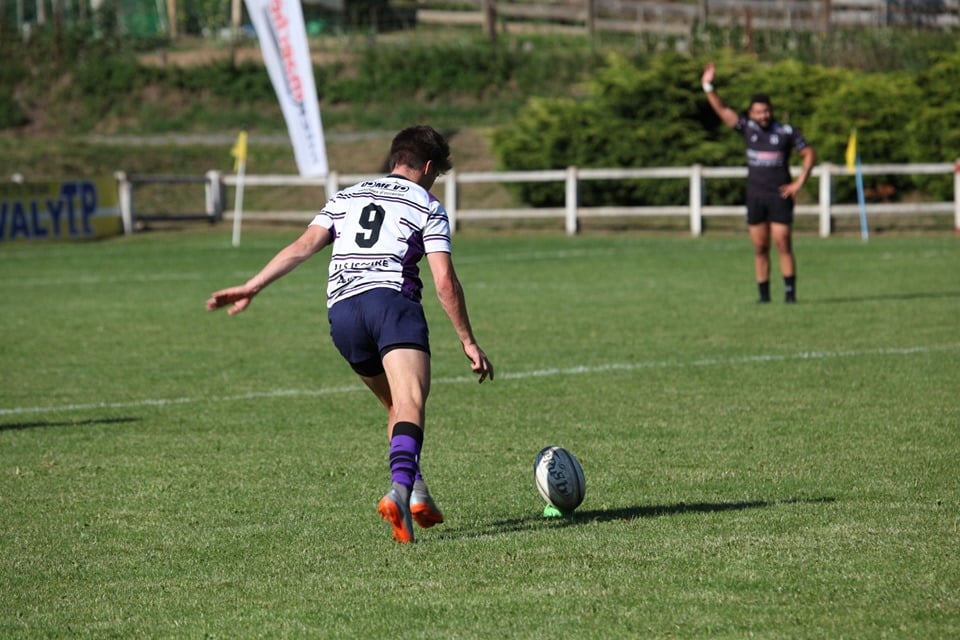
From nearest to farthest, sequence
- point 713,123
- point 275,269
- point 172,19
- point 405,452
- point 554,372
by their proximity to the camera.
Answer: point 405,452
point 275,269
point 554,372
point 713,123
point 172,19

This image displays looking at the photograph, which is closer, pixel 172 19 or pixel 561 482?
pixel 561 482

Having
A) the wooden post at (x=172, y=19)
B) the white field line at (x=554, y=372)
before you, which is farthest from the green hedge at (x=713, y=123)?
the wooden post at (x=172, y=19)

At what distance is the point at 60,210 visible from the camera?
3300cm

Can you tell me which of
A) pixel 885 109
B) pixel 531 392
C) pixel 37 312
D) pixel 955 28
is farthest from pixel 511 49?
pixel 531 392

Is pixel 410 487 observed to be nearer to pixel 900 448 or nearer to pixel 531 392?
pixel 900 448

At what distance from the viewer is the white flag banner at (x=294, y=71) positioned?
25.7 metres

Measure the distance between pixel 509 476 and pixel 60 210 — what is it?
2674 centimetres

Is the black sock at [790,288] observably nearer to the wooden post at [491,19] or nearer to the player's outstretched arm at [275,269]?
the player's outstretched arm at [275,269]

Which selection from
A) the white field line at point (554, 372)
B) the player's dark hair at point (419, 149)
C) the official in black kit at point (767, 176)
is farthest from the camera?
the official in black kit at point (767, 176)

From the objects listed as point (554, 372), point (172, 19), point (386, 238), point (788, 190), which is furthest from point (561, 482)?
point (172, 19)

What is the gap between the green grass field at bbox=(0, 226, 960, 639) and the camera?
212 inches

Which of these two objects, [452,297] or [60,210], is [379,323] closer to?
[452,297]

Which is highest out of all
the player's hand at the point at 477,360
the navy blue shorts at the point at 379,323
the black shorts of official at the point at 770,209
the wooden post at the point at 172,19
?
the wooden post at the point at 172,19

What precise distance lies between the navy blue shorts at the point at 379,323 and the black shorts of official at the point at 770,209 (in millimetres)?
11097
